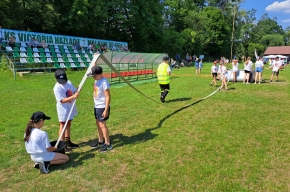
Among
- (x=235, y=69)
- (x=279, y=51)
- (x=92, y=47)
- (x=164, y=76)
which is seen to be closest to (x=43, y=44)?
(x=92, y=47)

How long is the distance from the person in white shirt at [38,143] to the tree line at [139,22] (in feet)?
76.2

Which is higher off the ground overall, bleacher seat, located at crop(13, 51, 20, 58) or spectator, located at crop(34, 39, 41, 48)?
spectator, located at crop(34, 39, 41, 48)

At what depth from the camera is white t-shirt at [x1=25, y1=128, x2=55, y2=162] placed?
4293 mm

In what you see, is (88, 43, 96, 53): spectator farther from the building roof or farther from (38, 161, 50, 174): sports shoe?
the building roof

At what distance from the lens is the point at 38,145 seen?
14.2 ft

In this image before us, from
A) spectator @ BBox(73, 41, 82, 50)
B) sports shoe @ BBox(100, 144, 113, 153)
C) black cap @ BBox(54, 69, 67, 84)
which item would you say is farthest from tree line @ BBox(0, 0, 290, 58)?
sports shoe @ BBox(100, 144, 113, 153)

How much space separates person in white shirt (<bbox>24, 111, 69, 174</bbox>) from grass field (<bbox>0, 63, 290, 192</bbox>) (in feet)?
0.73

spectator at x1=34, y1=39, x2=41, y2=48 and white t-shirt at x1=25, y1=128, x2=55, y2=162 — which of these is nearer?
white t-shirt at x1=25, y1=128, x2=55, y2=162

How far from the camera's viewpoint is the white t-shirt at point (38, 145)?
4.29 metres

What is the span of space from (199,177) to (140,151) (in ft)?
4.88

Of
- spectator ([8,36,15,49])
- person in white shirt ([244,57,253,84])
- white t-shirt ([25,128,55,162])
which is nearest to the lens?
white t-shirt ([25,128,55,162])

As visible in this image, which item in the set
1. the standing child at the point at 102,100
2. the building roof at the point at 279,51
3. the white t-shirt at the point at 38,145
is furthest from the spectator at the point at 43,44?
the building roof at the point at 279,51

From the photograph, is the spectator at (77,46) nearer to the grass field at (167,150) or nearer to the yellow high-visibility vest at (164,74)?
the grass field at (167,150)

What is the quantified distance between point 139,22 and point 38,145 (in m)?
35.1
